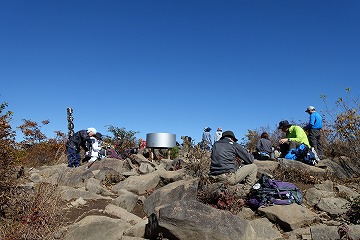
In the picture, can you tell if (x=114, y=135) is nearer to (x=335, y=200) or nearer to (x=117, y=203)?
(x=117, y=203)

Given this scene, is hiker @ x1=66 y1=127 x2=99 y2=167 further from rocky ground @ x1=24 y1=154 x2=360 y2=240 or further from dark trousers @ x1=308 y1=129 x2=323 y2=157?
dark trousers @ x1=308 y1=129 x2=323 y2=157

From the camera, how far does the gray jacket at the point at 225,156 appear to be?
26.2 ft

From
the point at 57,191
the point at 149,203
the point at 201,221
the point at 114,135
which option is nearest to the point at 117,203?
the point at 149,203

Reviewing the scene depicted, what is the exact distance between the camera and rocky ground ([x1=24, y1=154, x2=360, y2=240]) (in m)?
5.52

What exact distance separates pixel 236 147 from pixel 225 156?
1.13 ft

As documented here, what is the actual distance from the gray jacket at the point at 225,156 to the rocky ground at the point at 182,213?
561 millimetres

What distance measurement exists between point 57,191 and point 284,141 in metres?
7.09

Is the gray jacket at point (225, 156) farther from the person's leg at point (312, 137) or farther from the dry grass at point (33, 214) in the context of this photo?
the person's leg at point (312, 137)

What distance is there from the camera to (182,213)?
5543 millimetres

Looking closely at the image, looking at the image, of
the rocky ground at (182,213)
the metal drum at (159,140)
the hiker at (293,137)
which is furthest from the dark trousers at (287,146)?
the metal drum at (159,140)

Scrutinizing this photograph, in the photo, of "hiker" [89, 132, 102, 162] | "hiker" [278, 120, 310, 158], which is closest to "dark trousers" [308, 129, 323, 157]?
"hiker" [278, 120, 310, 158]

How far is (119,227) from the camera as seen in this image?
6.21 meters

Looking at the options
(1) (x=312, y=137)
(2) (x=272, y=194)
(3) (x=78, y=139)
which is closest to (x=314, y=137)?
(1) (x=312, y=137)

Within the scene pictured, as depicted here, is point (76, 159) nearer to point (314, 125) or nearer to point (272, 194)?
point (272, 194)
